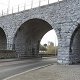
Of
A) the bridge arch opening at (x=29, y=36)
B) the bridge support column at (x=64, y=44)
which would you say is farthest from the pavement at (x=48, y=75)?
the bridge arch opening at (x=29, y=36)

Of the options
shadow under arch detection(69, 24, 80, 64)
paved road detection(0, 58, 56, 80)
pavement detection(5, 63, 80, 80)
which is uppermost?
shadow under arch detection(69, 24, 80, 64)

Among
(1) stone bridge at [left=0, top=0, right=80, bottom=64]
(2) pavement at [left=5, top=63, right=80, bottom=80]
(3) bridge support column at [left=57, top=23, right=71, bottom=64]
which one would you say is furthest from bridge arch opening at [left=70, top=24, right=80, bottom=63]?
(2) pavement at [left=5, top=63, right=80, bottom=80]

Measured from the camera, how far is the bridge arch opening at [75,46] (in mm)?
22589

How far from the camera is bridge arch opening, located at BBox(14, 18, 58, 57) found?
30.8 meters

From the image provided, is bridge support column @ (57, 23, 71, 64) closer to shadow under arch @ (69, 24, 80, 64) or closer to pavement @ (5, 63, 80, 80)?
shadow under arch @ (69, 24, 80, 64)

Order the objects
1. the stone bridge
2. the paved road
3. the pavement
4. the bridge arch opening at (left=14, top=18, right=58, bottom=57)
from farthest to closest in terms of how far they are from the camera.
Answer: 1. the bridge arch opening at (left=14, top=18, right=58, bottom=57)
2. the stone bridge
3. the paved road
4. the pavement

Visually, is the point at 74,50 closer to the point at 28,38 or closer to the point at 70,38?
the point at 70,38

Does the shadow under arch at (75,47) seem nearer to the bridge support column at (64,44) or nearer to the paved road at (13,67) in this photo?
the bridge support column at (64,44)

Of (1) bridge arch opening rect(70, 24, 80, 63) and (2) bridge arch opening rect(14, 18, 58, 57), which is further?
(2) bridge arch opening rect(14, 18, 58, 57)

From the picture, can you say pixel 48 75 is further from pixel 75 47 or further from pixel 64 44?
pixel 75 47

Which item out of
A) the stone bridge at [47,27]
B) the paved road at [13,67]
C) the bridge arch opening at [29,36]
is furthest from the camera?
the bridge arch opening at [29,36]

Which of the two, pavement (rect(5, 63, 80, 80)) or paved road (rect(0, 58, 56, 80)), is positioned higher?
paved road (rect(0, 58, 56, 80))

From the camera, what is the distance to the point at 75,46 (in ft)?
76.8

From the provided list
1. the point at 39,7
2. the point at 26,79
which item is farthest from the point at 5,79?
the point at 39,7
